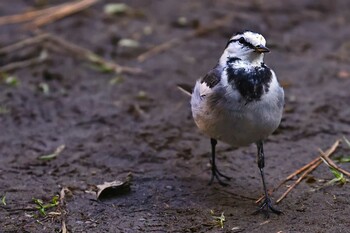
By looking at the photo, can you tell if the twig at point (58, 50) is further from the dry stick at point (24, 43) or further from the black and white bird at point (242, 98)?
the black and white bird at point (242, 98)

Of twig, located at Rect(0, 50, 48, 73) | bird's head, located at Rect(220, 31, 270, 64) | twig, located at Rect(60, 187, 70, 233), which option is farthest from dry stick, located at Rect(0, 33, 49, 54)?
bird's head, located at Rect(220, 31, 270, 64)

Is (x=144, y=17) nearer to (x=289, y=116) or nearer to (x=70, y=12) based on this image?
(x=70, y=12)

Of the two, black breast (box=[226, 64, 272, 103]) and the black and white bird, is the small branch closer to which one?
the black and white bird

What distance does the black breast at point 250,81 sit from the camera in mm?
4062

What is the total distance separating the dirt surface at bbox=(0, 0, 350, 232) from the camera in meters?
4.18

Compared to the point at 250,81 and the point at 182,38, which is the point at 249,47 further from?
the point at 182,38

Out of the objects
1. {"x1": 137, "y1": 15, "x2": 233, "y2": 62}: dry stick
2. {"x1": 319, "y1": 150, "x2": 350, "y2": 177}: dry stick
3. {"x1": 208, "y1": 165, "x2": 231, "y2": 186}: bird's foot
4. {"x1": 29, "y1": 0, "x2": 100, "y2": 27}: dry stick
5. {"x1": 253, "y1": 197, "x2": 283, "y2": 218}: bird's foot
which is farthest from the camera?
{"x1": 29, "y1": 0, "x2": 100, "y2": 27}: dry stick

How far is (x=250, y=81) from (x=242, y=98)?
0.39 feet

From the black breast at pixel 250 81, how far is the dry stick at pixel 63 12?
3.64 m

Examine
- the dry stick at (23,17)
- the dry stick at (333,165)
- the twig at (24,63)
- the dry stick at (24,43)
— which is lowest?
the dry stick at (333,165)

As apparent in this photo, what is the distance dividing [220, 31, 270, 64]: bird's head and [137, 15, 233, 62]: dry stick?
2.51 m

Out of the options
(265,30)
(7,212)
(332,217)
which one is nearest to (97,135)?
(7,212)

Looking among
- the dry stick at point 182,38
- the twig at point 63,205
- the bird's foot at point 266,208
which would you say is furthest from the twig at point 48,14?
the bird's foot at point 266,208

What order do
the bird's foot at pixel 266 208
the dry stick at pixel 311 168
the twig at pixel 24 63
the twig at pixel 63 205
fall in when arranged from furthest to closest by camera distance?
the twig at pixel 24 63
the dry stick at pixel 311 168
the bird's foot at pixel 266 208
the twig at pixel 63 205
